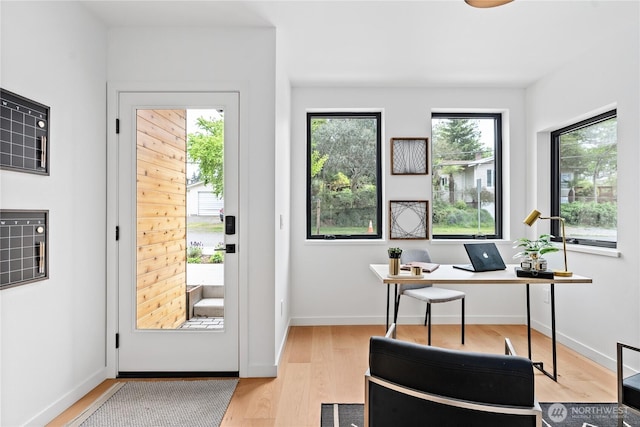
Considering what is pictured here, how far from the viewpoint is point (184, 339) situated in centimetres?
278

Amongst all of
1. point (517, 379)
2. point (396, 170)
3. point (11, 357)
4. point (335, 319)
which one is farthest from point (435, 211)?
point (11, 357)

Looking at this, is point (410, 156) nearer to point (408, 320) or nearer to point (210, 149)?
point (408, 320)

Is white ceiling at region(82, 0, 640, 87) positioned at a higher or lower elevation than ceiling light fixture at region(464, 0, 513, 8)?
higher

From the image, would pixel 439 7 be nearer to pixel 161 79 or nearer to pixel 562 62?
pixel 562 62

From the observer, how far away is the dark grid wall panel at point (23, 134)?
1901mm

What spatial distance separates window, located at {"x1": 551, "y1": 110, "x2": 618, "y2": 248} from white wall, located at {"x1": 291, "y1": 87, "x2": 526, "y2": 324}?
1.33ft

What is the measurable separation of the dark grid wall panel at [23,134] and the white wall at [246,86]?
837 millimetres

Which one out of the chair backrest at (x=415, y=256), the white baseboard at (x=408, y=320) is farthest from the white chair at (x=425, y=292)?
the white baseboard at (x=408, y=320)

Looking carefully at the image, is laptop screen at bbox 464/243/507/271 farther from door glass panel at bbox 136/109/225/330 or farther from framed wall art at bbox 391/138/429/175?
door glass panel at bbox 136/109/225/330

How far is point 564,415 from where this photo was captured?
2.29 m

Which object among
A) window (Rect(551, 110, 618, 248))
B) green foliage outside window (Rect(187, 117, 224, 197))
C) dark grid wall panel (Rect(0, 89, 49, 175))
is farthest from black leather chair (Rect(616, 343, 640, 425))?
dark grid wall panel (Rect(0, 89, 49, 175))

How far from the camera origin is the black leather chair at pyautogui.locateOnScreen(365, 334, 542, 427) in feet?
3.47

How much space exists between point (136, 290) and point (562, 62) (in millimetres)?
4083
